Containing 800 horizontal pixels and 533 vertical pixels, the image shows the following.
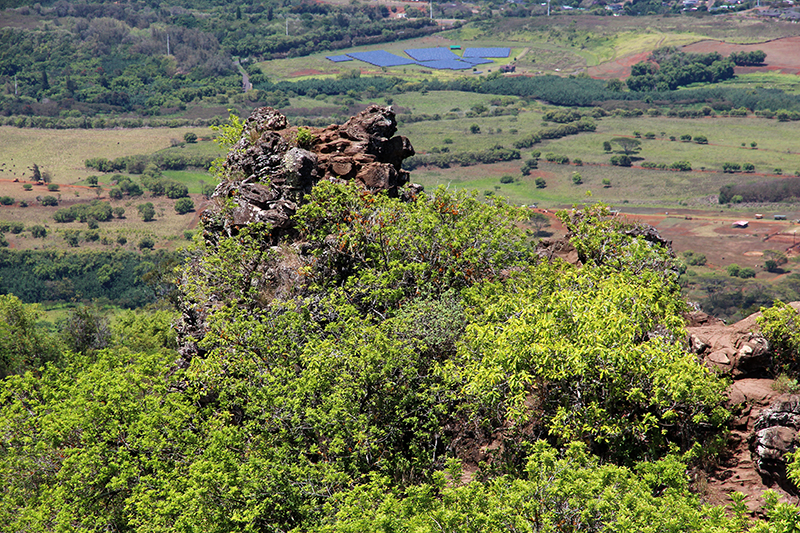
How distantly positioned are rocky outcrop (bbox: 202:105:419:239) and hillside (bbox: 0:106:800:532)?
0.85 feet

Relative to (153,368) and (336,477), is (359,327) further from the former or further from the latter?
(153,368)

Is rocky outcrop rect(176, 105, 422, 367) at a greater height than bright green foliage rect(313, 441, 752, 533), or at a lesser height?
greater

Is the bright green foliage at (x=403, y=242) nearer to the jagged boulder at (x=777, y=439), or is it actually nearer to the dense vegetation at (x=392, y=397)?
the dense vegetation at (x=392, y=397)

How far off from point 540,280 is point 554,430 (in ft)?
33.2

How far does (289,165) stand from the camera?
42.7m

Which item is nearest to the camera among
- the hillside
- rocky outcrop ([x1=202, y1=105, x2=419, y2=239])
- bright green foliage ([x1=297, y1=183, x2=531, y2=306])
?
the hillside

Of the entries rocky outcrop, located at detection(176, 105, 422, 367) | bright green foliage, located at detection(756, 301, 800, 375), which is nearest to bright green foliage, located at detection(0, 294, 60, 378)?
rocky outcrop, located at detection(176, 105, 422, 367)

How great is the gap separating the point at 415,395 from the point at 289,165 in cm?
1810

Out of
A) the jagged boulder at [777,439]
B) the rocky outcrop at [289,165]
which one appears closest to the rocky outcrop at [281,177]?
the rocky outcrop at [289,165]

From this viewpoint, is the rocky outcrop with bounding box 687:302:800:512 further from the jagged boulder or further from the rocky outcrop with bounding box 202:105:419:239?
the rocky outcrop with bounding box 202:105:419:239

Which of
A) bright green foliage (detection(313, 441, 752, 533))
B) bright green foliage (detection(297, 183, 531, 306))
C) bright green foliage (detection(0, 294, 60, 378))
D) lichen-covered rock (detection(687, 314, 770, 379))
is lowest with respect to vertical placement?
bright green foliage (detection(0, 294, 60, 378))

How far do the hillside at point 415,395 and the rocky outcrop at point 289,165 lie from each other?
258 mm

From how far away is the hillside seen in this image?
2397cm

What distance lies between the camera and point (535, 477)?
22.8 meters
